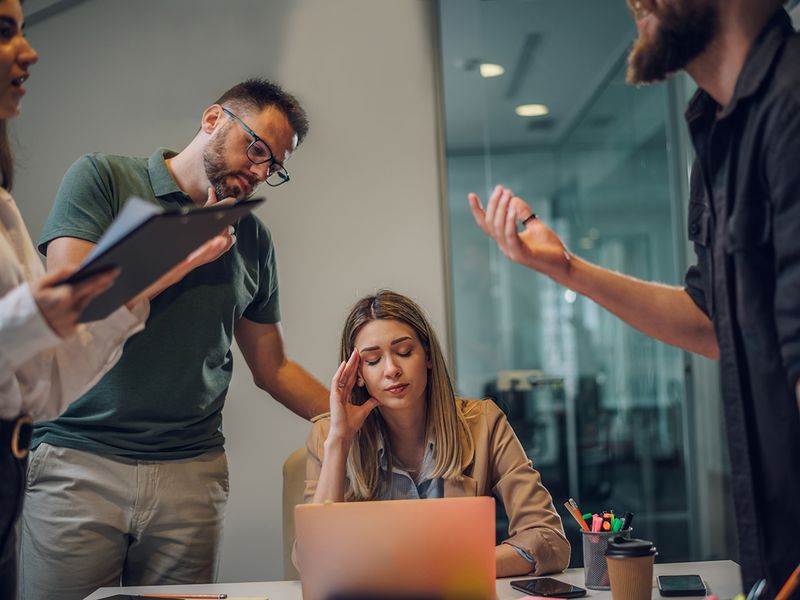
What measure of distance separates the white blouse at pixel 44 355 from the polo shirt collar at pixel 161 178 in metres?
0.80

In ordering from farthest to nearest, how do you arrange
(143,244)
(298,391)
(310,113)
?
1. (310,113)
2. (298,391)
3. (143,244)

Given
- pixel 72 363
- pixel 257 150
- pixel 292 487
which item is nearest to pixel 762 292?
pixel 72 363

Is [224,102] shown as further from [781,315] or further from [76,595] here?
[781,315]

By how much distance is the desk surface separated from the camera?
66.2 inches

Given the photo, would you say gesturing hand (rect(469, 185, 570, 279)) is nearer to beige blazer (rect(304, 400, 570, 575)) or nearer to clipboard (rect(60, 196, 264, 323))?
clipboard (rect(60, 196, 264, 323))

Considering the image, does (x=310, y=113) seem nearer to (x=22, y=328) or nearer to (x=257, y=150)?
(x=257, y=150)

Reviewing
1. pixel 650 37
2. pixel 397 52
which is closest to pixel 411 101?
pixel 397 52

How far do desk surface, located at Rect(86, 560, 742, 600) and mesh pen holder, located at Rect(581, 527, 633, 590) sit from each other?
26mm

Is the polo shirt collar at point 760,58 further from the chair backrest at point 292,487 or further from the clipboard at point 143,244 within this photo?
the chair backrest at point 292,487

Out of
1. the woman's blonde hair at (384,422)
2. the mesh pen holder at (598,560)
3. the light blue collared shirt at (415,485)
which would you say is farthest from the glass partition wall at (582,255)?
the mesh pen holder at (598,560)

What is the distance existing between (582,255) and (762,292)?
2.63m

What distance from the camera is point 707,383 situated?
12.7 ft

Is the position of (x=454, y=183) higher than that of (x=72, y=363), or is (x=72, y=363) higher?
(x=454, y=183)

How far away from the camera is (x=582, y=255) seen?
3900 mm
